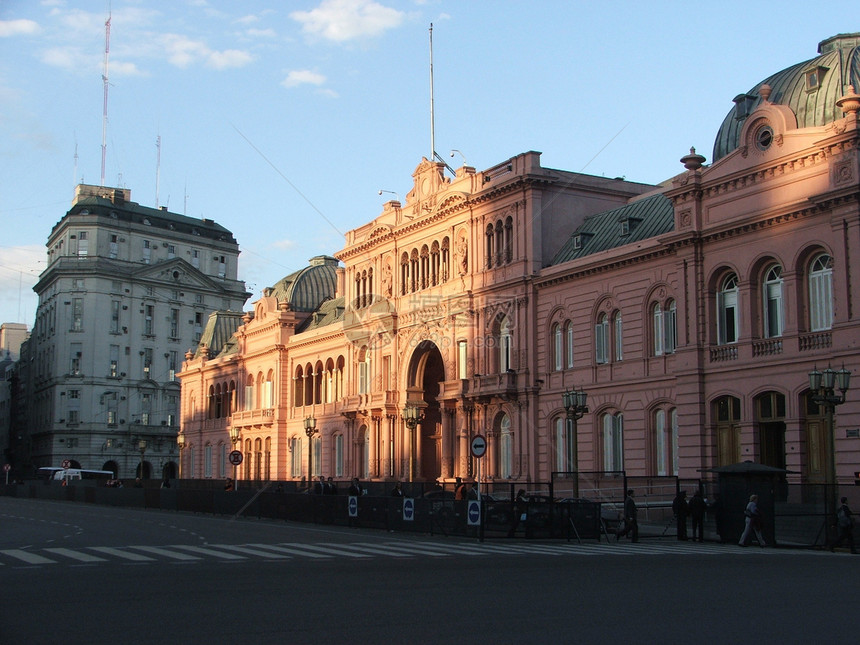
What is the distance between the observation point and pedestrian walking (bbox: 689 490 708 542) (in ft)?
108

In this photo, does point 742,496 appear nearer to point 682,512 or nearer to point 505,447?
point 682,512

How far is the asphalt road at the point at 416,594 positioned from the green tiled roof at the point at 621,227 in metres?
Result: 20.7

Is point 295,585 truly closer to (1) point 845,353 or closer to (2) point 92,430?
(1) point 845,353

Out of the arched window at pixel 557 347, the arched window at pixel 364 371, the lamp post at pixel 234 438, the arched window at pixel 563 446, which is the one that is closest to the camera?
the arched window at pixel 563 446

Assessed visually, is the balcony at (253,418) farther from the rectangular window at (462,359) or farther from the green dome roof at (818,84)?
the green dome roof at (818,84)

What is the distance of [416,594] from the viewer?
16688 mm

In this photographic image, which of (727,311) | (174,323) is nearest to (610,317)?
(727,311)

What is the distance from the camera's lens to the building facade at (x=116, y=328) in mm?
115500

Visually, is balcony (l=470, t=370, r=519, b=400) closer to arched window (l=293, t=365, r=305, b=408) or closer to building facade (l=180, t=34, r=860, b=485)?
building facade (l=180, t=34, r=860, b=485)

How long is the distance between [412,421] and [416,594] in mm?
33852

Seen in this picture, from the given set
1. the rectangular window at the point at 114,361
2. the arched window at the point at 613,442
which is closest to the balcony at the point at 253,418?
the rectangular window at the point at 114,361

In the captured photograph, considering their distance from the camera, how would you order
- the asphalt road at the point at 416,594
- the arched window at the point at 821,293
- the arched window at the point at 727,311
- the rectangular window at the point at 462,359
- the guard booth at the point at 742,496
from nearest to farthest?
the asphalt road at the point at 416,594 < the guard booth at the point at 742,496 < the arched window at the point at 821,293 < the arched window at the point at 727,311 < the rectangular window at the point at 462,359

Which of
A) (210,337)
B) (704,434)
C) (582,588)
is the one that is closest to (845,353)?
(704,434)

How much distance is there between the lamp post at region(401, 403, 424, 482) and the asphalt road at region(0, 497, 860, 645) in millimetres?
21313
